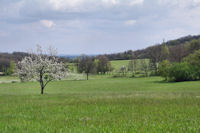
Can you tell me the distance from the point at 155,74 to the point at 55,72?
81.4m

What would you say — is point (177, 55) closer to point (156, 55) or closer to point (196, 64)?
point (156, 55)

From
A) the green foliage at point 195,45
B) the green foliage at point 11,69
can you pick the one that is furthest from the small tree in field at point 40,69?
the green foliage at point 11,69

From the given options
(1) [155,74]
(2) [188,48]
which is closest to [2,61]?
(1) [155,74]

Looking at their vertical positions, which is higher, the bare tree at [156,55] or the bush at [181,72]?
the bare tree at [156,55]

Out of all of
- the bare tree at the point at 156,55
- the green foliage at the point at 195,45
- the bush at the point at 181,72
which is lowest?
the bush at the point at 181,72

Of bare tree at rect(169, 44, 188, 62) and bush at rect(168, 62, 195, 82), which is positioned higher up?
bare tree at rect(169, 44, 188, 62)

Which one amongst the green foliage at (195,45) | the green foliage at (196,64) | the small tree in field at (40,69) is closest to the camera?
the small tree in field at (40,69)

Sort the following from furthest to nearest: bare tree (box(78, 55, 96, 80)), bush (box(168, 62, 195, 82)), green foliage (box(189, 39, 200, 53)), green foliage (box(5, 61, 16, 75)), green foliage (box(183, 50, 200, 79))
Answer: green foliage (box(5, 61, 16, 75)) < bare tree (box(78, 55, 96, 80)) < green foliage (box(189, 39, 200, 53)) < bush (box(168, 62, 195, 82)) < green foliage (box(183, 50, 200, 79))

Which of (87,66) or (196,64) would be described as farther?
(87,66)

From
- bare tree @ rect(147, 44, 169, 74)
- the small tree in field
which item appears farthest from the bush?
the small tree in field

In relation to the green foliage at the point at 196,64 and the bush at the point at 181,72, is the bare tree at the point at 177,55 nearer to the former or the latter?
the green foliage at the point at 196,64

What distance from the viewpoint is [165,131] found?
5.43 m

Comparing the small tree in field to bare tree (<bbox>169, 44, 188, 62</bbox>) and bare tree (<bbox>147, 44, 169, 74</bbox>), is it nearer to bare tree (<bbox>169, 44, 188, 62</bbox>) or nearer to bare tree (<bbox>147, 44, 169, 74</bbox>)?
bare tree (<bbox>147, 44, 169, 74</bbox>)

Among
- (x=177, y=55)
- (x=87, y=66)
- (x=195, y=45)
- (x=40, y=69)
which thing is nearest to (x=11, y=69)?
(x=87, y=66)
